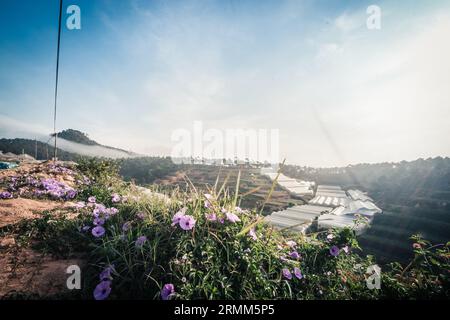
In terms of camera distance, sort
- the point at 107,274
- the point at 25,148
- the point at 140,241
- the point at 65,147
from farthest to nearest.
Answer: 1. the point at 25,148
2. the point at 65,147
3. the point at 140,241
4. the point at 107,274

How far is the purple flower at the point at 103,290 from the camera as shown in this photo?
161 centimetres

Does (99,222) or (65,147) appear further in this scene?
(65,147)

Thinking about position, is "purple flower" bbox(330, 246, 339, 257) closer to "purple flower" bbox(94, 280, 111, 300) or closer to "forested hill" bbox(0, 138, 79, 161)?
"purple flower" bbox(94, 280, 111, 300)

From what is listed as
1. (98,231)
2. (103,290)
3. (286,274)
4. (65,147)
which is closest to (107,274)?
(103,290)

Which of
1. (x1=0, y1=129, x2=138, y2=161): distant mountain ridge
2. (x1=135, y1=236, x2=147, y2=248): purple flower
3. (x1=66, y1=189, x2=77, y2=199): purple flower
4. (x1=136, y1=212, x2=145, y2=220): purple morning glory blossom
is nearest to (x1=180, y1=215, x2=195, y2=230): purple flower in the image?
(x1=135, y1=236, x2=147, y2=248): purple flower

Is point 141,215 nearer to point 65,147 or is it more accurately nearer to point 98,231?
point 98,231

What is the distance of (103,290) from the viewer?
65.1 inches

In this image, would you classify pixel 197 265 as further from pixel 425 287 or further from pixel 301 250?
pixel 425 287

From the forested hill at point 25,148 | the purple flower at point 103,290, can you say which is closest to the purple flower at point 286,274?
the purple flower at point 103,290

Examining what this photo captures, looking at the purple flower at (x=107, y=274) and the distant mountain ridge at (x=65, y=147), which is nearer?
the purple flower at (x=107, y=274)

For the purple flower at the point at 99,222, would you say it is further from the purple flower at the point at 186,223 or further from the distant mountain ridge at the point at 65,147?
the distant mountain ridge at the point at 65,147
